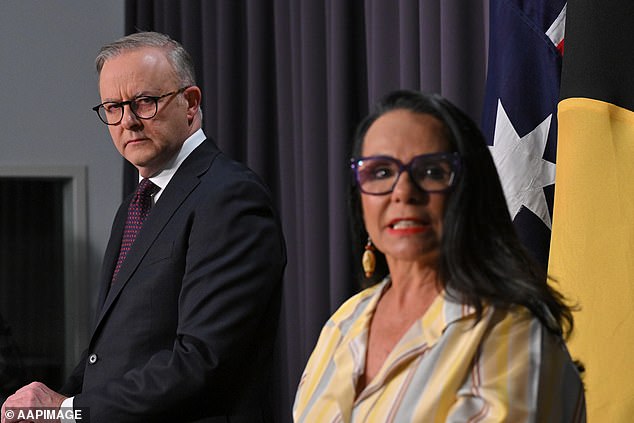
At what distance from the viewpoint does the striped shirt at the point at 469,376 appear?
1.11 m

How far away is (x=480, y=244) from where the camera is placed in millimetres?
1185

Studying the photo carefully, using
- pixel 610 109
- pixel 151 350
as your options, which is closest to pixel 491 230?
pixel 610 109

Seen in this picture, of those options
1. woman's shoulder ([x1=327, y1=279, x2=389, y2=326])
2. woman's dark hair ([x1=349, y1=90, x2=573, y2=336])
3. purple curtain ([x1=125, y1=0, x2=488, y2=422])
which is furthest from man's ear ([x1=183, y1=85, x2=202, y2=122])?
woman's dark hair ([x1=349, y1=90, x2=573, y2=336])

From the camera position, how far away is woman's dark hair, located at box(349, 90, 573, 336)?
1152 mm

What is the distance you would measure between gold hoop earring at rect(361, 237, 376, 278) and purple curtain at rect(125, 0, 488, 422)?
131cm

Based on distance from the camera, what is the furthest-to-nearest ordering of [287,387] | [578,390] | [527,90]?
[287,387] < [527,90] < [578,390]

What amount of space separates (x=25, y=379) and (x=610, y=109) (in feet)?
9.86

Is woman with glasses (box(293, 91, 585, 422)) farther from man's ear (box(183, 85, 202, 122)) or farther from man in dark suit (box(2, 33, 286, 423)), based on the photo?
man's ear (box(183, 85, 202, 122))

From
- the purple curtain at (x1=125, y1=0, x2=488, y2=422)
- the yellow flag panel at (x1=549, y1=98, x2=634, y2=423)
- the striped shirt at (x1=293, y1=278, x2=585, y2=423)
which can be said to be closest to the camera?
the striped shirt at (x1=293, y1=278, x2=585, y2=423)

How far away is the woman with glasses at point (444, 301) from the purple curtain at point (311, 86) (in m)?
1.42

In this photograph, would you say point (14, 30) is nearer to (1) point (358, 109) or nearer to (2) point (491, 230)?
(1) point (358, 109)

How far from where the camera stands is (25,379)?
167 inches

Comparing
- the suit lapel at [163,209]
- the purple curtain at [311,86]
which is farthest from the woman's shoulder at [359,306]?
the purple curtain at [311,86]

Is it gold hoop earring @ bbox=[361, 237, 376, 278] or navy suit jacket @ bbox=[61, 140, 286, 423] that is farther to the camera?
navy suit jacket @ bbox=[61, 140, 286, 423]
